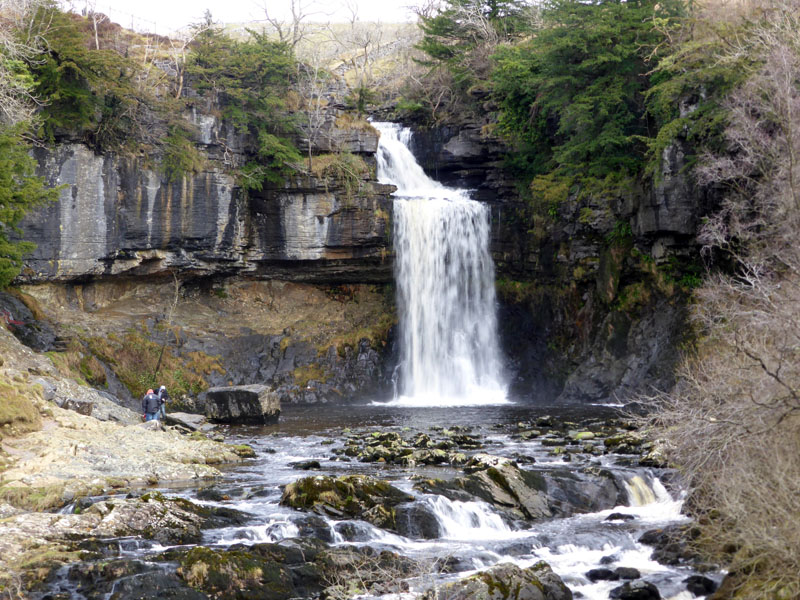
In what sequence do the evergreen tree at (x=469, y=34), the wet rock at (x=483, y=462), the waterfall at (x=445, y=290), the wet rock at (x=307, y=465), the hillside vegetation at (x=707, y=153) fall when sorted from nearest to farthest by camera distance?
the hillside vegetation at (x=707, y=153) < the wet rock at (x=483, y=462) < the wet rock at (x=307, y=465) < the waterfall at (x=445, y=290) < the evergreen tree at (x=469, y=34)

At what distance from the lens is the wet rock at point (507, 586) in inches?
369

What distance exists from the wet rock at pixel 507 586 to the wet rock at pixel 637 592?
724mm

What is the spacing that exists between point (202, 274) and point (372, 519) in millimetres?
24416

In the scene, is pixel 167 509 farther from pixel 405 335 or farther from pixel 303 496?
pixel 405 335

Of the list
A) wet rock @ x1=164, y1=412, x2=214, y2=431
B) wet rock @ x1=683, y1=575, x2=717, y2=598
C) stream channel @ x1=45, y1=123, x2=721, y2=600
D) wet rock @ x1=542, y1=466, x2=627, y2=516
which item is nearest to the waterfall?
stream channel @ x1=45, y1=123, x2=721, y2=600

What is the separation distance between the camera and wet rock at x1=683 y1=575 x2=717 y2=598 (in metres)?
10.2

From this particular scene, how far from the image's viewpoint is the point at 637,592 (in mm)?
10234

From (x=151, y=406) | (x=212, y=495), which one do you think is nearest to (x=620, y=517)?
(x=212, y=495)

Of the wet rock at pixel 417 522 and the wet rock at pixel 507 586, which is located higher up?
the wet rock at pixel 507 586

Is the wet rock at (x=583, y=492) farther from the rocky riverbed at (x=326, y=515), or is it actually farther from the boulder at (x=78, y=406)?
the boulder at (x=78, y=406)

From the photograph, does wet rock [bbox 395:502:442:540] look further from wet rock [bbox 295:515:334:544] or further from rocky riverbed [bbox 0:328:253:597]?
rocky riverbed [bbox 0:328:253:597]

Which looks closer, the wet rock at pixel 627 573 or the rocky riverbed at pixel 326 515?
the rocky riverbed at pixel 326 515

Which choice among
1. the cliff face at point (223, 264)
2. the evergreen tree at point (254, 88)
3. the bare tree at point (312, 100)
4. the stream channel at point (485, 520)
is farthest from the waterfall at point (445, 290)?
the stream channel at point (485, 520)

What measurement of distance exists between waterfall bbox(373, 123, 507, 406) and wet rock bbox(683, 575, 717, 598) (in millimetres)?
23626
